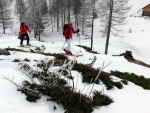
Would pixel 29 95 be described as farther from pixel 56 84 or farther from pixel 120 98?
pixel 120 98

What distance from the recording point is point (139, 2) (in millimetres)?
59938

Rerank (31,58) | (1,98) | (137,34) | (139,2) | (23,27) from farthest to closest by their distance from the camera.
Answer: (139,2)
(137,34)
(23,27)
(31,58)
(1,98)

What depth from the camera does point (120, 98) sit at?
5.10 meters

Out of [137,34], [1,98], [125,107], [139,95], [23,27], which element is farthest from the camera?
[137,34]

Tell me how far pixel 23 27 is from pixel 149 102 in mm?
10307

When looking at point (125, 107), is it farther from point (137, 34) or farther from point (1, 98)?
point (137, 34)

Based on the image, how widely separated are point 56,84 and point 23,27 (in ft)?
30.6

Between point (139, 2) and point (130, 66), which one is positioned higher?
point (139, 2)

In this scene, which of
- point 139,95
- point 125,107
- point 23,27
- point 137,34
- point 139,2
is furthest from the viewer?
point 139,2

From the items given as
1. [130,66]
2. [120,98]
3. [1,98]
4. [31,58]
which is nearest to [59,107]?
[1,98]

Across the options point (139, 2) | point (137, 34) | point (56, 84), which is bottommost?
point (137, 34)

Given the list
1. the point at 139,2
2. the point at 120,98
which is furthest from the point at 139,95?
the point at 139,2

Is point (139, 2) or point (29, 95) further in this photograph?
point (139, 2)

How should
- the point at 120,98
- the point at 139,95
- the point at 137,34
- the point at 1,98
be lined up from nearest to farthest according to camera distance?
the point at 1,98 < the point at 120,98 < the point at 139,95 < the point at 137,34
